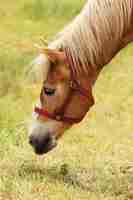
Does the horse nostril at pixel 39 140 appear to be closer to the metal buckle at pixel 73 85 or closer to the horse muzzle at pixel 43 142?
the horse muzzle at pixel 43 142

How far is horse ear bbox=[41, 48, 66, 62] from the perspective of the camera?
15.8ft

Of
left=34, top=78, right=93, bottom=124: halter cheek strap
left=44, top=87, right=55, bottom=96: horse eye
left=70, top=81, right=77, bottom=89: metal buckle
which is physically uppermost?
left=70, top=81, right=77, bottom=89: metal buckle

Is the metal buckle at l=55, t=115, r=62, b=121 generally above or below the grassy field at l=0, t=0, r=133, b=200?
above

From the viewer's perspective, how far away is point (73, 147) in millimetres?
6371

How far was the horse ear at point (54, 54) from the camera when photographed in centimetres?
483

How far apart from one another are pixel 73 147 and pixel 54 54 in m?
1.74

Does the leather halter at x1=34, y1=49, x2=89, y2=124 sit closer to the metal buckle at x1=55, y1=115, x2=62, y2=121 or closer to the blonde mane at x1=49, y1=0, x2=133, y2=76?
the metal buckle at x1=55, y1=115, x2=62, y2=121

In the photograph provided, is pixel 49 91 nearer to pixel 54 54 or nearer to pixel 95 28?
pixel 54 54

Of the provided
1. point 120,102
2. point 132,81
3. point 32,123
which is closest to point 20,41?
point 132,81

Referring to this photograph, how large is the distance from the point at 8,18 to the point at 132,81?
5.84m

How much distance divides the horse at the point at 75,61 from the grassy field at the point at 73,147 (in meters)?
0.38

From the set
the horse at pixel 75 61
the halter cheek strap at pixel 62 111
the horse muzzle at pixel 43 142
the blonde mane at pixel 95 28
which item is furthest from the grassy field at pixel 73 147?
the blonde mane at pixel 95 28

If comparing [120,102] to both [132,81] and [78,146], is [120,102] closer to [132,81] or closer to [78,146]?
[132,81]

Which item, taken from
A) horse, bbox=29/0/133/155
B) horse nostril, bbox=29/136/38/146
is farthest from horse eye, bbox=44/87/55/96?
horse nostril, bbox=29/136/38/146
